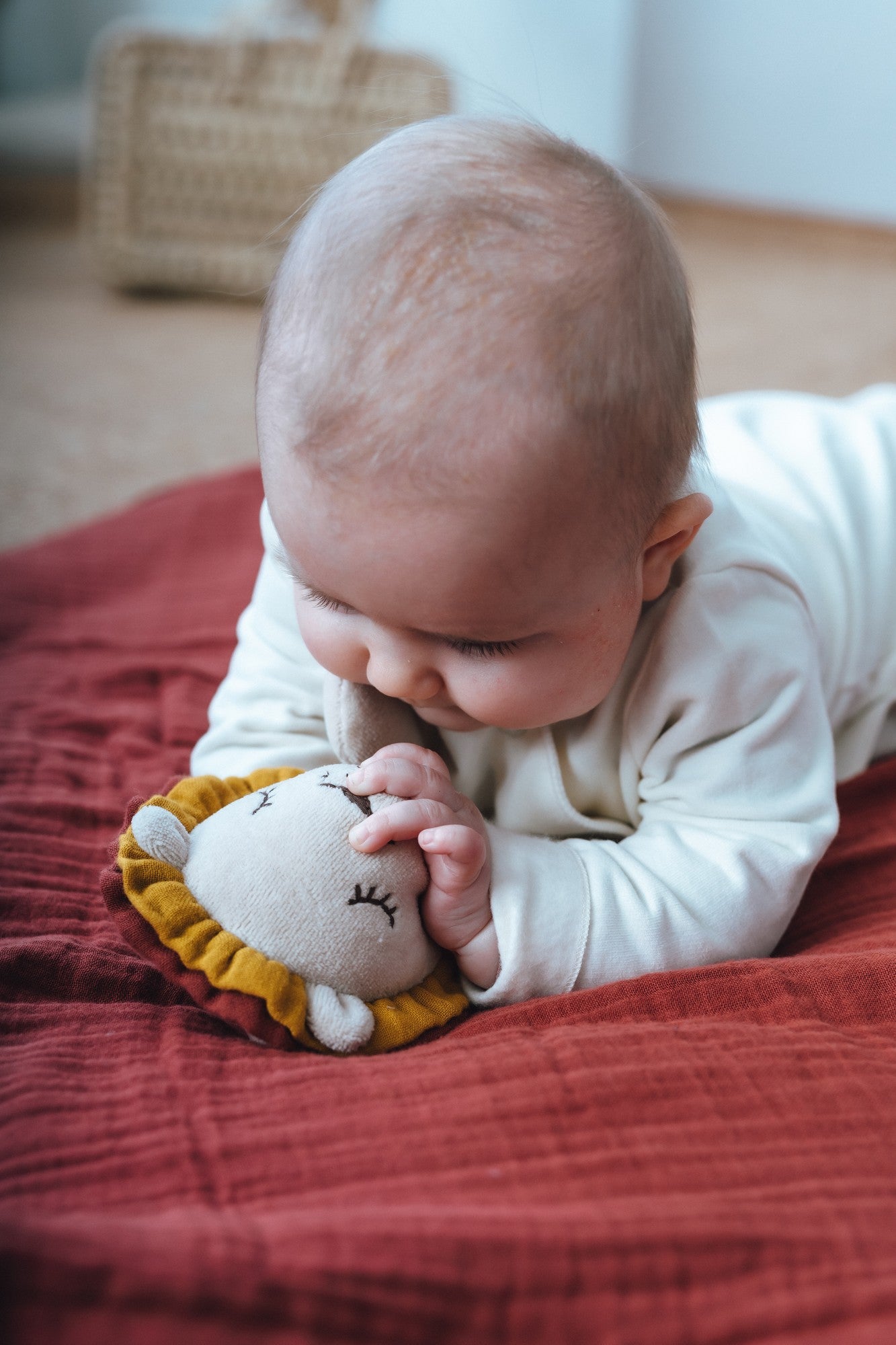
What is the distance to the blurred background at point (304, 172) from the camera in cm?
204

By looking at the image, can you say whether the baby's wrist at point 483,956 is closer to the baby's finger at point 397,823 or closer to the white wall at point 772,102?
the baby's finger at point 397,823

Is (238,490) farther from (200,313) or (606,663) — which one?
(200,313)

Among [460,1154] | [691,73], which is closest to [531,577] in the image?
[460,1154]

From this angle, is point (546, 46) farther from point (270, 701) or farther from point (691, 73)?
point (270, 701)

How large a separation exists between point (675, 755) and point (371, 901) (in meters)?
0.22

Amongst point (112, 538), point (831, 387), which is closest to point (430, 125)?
point (112, 538)

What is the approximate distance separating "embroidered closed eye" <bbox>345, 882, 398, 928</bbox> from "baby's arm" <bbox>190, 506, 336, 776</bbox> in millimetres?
Result: 200

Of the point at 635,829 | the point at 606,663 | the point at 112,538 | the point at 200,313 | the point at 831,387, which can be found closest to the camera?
the point at 606,663

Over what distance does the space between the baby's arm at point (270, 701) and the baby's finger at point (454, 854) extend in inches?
7.6

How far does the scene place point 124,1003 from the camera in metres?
0.66

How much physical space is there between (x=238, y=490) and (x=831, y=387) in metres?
1.17

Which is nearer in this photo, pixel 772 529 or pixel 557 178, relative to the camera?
pixel 557 178

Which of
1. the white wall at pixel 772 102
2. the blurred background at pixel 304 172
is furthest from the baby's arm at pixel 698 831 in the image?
the white wall at pixel 772 102

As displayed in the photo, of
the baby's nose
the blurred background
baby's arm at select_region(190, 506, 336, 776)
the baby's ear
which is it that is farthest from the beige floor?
the baby's nose
